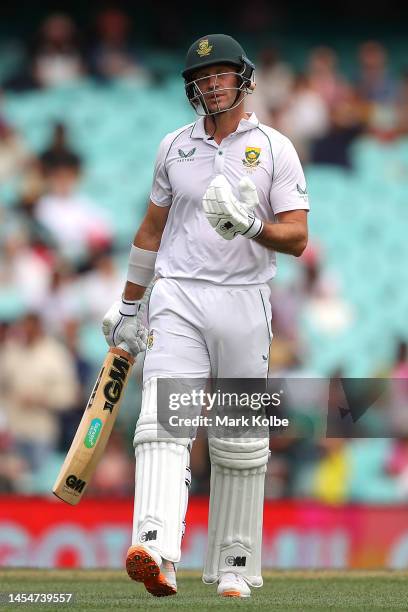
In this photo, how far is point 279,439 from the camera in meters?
8.57

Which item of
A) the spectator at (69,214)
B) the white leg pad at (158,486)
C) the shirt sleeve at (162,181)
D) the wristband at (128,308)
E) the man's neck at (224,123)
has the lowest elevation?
the white leg pad at (158,486)

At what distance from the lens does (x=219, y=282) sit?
454 centimetres

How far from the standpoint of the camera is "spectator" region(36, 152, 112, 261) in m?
10.0

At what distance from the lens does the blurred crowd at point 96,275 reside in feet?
28.8

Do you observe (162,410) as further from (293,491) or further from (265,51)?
(265,51)

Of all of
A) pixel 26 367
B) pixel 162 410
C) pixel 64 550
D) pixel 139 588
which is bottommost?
pixel 139 588

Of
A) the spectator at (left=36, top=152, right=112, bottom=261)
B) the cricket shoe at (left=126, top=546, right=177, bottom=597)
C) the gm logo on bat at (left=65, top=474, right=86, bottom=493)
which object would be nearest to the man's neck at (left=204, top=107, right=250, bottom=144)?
the gm logo on bat at (left=65, top=474, right=86, bottom=493)

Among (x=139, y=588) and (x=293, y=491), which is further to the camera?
(x=293, y=491)

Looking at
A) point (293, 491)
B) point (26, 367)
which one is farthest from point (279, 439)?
point (26, 367)

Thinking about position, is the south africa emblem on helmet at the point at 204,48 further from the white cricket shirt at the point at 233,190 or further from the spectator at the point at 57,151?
the spectator at the point at 57,151

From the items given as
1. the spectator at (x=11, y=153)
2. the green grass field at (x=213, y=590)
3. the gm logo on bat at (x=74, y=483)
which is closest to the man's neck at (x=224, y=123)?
the gm logo on bat at (x=74, y=483)

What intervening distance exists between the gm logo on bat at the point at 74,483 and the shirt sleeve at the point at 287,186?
119cm

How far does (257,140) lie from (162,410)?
99cm

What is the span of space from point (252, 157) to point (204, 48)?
1.32 feet
